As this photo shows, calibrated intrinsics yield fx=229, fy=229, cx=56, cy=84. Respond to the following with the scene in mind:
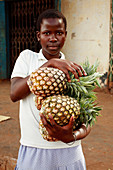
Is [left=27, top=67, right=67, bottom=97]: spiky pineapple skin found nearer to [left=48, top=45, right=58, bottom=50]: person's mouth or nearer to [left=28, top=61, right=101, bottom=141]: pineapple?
[left=28, top=61, right=101, bottom=141]: pineapple

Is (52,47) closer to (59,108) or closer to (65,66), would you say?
(65,66)

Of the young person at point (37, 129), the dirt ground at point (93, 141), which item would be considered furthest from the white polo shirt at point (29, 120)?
the dirt ground at point (93, 141)

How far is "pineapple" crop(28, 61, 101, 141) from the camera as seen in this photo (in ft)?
3.68

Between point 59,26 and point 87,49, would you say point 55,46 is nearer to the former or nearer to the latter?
point 59,26

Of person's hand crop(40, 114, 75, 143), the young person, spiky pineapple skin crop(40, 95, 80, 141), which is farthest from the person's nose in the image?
person's hand crop(40, 114, 75, 143)

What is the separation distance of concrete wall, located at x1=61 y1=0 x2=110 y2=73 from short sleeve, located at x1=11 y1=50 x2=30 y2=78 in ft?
17.1

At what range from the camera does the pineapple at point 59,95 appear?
1.12m

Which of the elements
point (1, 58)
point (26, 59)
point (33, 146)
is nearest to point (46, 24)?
point (26, 59)

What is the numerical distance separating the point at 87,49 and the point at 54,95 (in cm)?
562

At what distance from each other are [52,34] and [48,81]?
0.32 meters

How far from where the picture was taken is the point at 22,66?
1.32m

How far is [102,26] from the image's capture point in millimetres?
6281

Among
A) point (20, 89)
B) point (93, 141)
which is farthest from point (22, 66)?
point (93, 141)

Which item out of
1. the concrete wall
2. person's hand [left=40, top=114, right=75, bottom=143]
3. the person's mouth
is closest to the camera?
person's hand [left=40, top=114, right=75, bottom=143]
